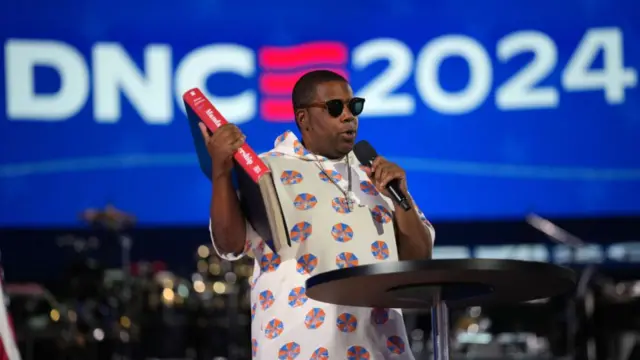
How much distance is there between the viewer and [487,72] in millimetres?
8586

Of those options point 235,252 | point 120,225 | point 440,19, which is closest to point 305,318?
point 235,252

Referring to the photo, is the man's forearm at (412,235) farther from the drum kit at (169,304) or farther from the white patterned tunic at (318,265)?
the drum kit at (169,304)

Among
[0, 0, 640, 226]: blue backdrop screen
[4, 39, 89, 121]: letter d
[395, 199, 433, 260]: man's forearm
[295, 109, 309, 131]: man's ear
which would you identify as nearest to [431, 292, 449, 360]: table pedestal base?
[395, 199, 433, 260]: man's forearm

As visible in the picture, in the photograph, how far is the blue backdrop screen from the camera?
8.53 metres

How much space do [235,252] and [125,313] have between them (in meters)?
5.67

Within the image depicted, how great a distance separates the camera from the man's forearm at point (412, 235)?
297 centimetres

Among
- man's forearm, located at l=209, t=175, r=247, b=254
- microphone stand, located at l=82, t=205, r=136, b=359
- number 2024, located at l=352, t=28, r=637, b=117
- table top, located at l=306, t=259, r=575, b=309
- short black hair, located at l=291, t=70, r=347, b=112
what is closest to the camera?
table top, located at l=306, t=259, r=575, b=309

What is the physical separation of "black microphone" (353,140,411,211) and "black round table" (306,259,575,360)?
11.0 inches

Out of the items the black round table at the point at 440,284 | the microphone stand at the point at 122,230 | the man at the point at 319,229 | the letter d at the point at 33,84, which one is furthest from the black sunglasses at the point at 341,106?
the letter d at the point at 33,84

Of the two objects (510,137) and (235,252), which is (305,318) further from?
(510,137)

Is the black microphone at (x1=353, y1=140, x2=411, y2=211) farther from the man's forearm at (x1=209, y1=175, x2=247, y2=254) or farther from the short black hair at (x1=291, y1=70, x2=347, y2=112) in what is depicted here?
the man's forearm at (x1=209, y1=175, x2=247, y2=254)

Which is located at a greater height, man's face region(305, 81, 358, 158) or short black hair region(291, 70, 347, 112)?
short black hair region(291, 70, 347, 112)

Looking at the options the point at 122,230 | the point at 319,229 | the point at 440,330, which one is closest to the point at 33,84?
the point at 122,230

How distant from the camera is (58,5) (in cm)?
870
